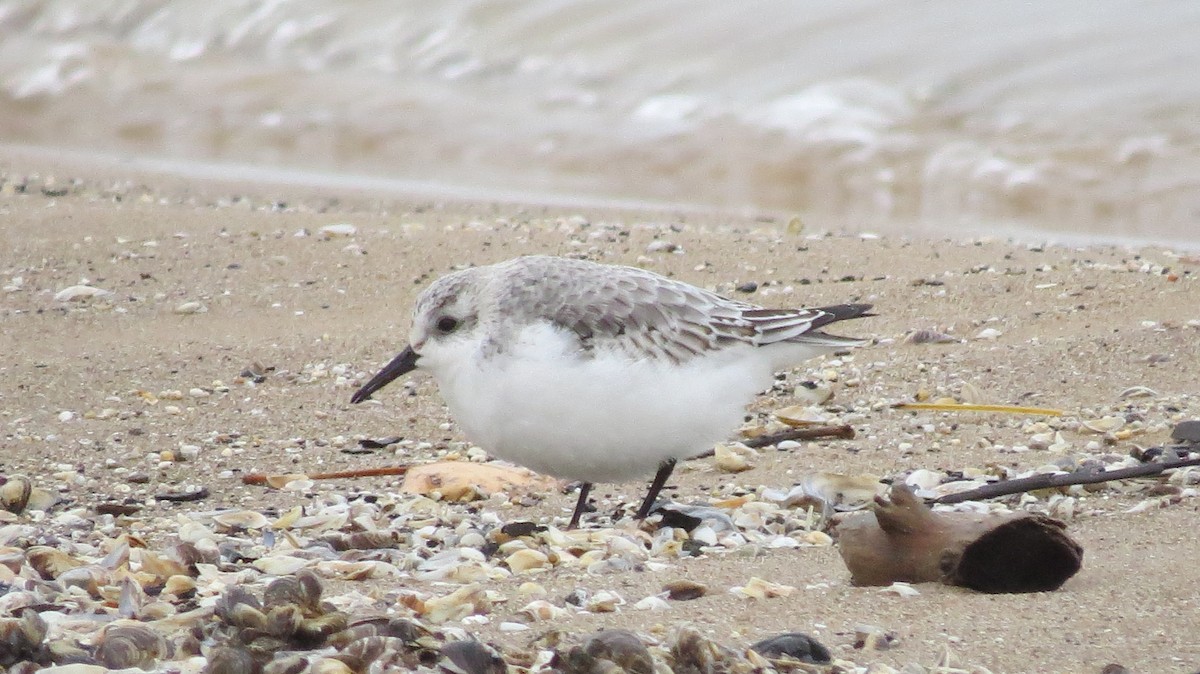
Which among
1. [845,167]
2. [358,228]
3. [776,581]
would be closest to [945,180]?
[845,167]

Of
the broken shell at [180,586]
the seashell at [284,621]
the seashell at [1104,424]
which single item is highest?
the seashell at [284,621]

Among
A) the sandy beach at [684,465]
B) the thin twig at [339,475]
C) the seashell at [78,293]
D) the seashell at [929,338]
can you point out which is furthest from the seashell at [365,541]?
the seashell at [78,293]

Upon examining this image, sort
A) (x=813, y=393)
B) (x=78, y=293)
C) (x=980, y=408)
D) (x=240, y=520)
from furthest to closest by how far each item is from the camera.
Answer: (x=78, y=293)
(x=813, y=393)
(x=980, y=408)
(x=240, y=520)

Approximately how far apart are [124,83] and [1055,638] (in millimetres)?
11875

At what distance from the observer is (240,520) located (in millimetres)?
4195

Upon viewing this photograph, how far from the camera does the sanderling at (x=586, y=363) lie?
12.8ft

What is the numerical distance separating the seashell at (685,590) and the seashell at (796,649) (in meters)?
0.49

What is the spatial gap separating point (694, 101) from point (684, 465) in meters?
7.26

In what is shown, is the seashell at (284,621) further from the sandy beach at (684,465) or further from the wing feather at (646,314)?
the wing feather at (646,314)

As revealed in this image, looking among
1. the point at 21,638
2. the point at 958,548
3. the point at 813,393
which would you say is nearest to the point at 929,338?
the point at 813,393

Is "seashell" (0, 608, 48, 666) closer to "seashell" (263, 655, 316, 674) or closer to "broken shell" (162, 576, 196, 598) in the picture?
"seashell" (263, 655, 316, 674)

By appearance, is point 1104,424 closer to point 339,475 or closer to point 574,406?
point 574,406

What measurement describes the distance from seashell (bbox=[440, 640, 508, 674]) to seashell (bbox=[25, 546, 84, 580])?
1.23 m

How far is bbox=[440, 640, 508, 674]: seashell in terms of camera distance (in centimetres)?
264
